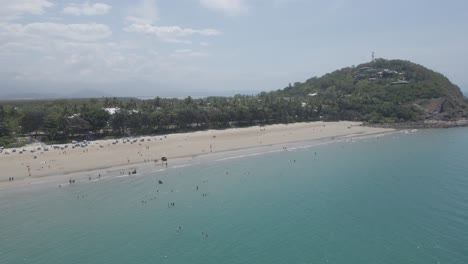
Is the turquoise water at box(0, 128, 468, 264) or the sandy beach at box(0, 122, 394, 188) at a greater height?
the sandy beach at box(0, 122, 394, 188)

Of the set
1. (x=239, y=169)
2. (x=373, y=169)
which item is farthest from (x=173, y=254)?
(x=373, y=169)

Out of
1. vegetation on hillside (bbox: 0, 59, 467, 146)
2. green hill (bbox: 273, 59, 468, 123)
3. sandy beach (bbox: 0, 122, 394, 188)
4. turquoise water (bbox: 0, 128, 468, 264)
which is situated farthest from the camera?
green hill (bbox: 273, 59, 468, 123)

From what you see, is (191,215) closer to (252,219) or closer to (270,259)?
(252,219)

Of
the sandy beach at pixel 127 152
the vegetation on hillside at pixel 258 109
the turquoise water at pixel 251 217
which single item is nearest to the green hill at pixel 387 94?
the vegetation on hillside at pixel 258 109

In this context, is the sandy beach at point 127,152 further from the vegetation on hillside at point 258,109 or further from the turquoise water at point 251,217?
the vegetation on hillside at point 258,109

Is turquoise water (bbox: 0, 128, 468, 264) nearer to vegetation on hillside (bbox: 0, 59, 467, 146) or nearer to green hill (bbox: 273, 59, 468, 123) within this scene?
vegetation on hillside (bbox: 0, 59, 467, 146)

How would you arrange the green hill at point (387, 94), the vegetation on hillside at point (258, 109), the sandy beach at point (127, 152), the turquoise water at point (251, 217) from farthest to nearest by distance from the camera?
the green hill at point (387, 94) → the vegetation on hillside at point (258, 109) → the sandy beach at point (127, 152) → the turquoise water at point (251, 217)

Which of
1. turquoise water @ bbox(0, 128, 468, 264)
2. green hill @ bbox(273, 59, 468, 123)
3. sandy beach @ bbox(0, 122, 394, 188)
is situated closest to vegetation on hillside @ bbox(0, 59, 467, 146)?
green hill @ bbox(273, 59, 468, 123)

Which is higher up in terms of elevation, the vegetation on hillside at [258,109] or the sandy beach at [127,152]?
the vegetation on hillside at [258,109]
